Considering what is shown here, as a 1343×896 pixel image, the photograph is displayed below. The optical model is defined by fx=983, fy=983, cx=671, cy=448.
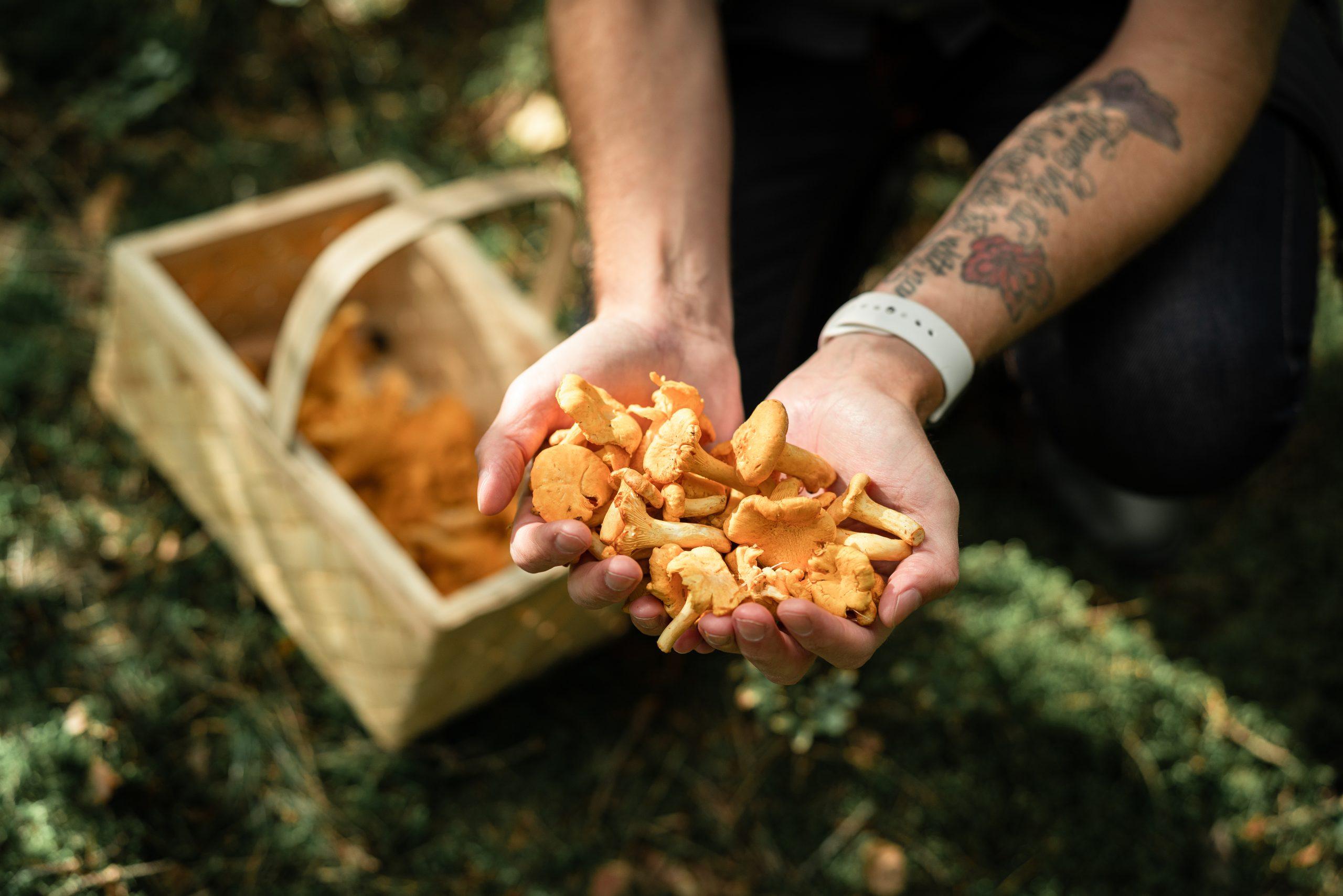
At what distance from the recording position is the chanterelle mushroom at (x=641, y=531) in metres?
1.37

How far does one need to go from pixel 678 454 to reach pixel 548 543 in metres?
0.22

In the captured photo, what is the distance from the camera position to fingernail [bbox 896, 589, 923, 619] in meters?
1.28

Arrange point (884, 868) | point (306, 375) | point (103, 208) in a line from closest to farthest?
point (306, 375), point (884, 868), point (103, 208)

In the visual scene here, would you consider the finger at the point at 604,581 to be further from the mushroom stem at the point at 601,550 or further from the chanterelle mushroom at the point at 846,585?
the chanterelle mushroom at the point at 846,585

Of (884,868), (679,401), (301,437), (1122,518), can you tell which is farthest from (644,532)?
(1122,518)

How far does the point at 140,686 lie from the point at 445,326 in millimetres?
1136

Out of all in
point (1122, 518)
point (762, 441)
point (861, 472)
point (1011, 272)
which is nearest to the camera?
point (762, 441)

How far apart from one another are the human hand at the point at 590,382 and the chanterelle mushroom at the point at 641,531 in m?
0.05

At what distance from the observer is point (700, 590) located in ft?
4.30

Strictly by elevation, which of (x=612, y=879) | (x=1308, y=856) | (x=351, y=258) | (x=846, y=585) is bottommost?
(x=1308, y=856)

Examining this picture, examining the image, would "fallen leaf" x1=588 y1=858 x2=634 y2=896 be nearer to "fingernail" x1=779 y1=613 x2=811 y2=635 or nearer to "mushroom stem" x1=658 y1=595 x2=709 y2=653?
"mushroom stem" x1=658 y1=595 x2=709 y2=653

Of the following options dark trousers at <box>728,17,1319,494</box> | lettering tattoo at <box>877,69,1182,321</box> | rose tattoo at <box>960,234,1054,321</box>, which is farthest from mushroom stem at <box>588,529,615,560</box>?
dark trousers at <box>728,17,1319,494</box>

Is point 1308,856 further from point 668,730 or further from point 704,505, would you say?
point 704,505

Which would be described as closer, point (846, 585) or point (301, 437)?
point (846, 585)
